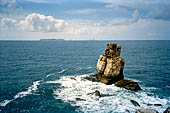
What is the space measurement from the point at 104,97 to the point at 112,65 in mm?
14158

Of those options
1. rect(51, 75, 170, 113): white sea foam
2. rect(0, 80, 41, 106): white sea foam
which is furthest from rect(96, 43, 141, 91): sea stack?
rect(0, 80, 41, 106): white sea foam

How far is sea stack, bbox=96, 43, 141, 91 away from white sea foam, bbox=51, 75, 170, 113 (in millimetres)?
2585

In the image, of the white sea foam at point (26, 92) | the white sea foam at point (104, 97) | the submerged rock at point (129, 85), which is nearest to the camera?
the white sea foam at point (104, 97)

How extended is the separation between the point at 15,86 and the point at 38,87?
24.5ft

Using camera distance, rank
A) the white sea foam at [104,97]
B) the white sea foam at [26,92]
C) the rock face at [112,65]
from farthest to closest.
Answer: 1. the rock face at [112,65]
2. the white sea foam at [26,92]
3. the white sea foam at [104,97]

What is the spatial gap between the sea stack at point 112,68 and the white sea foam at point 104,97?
2.58 metres

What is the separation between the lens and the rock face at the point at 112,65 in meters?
53.7

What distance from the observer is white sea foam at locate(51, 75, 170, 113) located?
36922 mm

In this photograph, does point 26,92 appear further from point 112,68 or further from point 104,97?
point 112,68

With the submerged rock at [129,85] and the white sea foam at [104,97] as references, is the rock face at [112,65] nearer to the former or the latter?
the submerged rock at [129,85]

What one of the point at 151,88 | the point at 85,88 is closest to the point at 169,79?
the point at 151,88

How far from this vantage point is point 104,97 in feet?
→ 141

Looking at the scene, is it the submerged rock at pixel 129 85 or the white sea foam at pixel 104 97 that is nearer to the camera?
the white sea foam at pixel 104 97

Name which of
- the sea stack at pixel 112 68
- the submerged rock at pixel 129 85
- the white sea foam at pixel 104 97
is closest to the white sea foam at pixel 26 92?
the white sea foam at pixel 104 97
